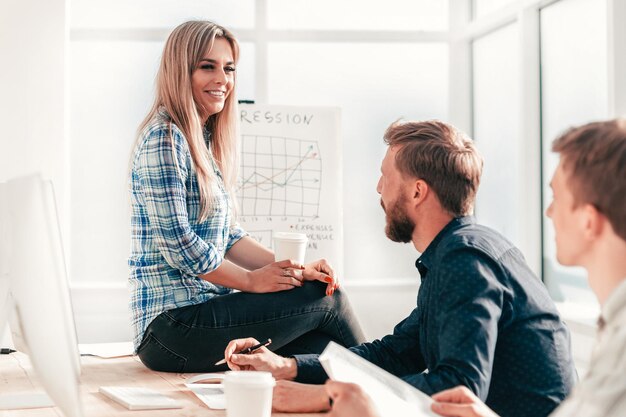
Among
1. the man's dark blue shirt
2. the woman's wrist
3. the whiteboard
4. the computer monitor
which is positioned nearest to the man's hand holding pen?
the woman's wrist

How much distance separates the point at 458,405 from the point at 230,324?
4.27 feet

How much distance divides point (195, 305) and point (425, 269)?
0.90m

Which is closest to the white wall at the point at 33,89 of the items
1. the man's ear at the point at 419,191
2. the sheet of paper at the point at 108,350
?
the sheet of paper at the point at 108,350

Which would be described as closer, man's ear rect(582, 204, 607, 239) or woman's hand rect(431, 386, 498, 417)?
man's ear rect(582, 204, 607, 239)

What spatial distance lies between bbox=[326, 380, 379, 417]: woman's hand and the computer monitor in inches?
15.6

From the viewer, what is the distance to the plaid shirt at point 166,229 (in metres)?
2.52

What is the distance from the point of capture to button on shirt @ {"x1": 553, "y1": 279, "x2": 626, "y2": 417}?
1000 millimetres

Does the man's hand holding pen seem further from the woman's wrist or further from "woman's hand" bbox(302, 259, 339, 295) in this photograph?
"woman's hand" bbox(302, 259, 339, 295)

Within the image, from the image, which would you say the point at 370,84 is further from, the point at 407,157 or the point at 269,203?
the point at 407,157

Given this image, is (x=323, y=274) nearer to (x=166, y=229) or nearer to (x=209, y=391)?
(x=166, y=229)

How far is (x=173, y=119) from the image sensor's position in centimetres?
266

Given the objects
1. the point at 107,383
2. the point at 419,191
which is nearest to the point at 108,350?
the point at 107,383

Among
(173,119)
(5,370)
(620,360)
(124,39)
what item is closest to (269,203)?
A: (124,39)

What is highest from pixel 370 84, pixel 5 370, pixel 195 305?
pixel 370 84
